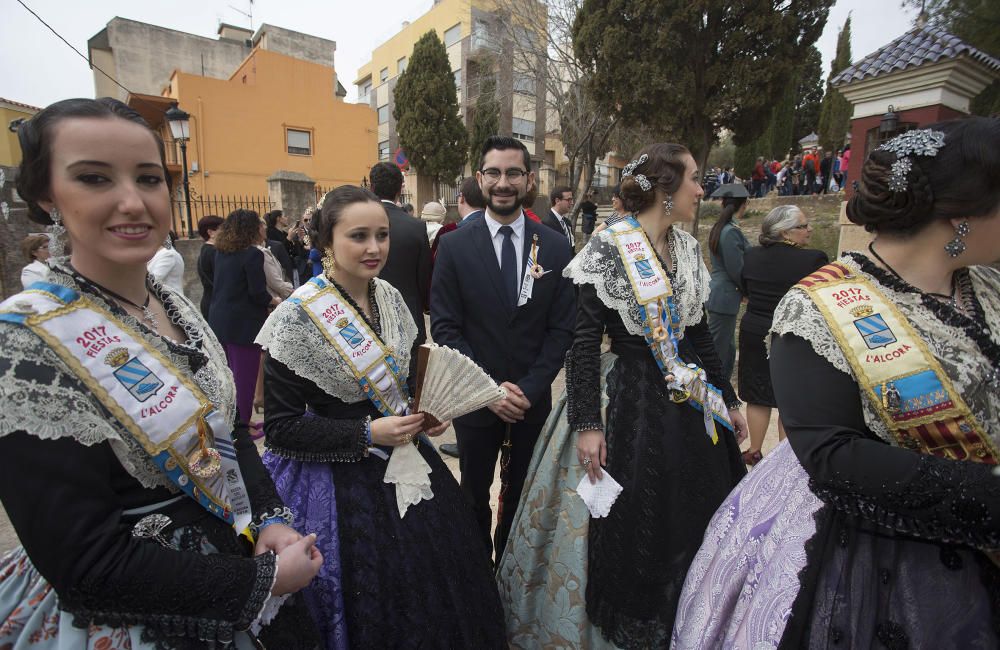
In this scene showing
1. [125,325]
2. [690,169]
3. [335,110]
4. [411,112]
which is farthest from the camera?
[411,112]

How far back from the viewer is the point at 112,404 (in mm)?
1116

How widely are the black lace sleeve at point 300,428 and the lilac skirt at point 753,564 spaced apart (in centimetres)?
116

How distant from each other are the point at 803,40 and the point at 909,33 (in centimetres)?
368

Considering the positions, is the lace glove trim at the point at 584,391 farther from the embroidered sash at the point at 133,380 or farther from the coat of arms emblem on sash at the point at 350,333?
the embroidered sash at the point at 133,380

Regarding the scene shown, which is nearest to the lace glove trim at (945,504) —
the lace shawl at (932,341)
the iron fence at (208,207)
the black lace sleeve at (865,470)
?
the black lace sleeve at (865,470)

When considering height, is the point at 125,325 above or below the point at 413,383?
above

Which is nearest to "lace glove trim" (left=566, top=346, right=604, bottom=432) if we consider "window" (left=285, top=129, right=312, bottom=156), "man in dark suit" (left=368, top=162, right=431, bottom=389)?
"man in dark suit" (left=368, top=162, right=431, bottom=389)

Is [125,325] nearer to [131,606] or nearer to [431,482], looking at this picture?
[131,606]

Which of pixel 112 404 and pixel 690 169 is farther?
pixel 690 169

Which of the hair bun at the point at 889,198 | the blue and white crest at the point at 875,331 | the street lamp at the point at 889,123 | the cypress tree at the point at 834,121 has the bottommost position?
the blue and white crest at the point at 875,331

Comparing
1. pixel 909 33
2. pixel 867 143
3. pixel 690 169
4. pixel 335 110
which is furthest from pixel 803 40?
pixel 335 110

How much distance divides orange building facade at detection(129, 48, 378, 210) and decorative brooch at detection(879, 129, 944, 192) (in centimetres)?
1752

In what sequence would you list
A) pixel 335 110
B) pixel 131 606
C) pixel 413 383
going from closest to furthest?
pixel 131 606 → pixel 413 383 → pixel 335 110

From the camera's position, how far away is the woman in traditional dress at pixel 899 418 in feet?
3.80
